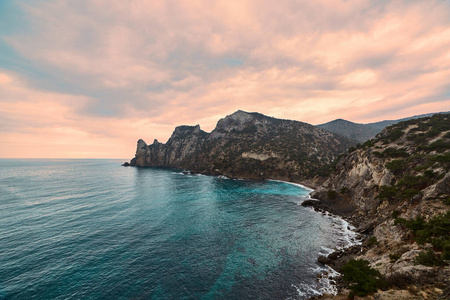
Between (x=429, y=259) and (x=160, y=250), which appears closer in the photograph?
(x=429, y=259)

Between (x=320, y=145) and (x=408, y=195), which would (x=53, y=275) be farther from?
(x=320, y=145)

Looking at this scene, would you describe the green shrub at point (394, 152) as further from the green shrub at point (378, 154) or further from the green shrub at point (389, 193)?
the green shrub at point (389, 193)

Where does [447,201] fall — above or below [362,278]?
above

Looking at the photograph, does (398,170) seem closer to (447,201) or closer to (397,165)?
(397,165)

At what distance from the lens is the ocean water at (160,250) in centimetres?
2684

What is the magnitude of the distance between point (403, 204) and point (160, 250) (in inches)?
2063

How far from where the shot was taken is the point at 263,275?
30203mm

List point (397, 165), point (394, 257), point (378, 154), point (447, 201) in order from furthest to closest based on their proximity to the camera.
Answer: point (378, 154) → point (397, 165) → point (447, 201) → point (394, 257)

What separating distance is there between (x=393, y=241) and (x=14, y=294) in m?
59.3

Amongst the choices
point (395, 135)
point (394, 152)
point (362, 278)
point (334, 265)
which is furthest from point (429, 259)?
point (395, 135)

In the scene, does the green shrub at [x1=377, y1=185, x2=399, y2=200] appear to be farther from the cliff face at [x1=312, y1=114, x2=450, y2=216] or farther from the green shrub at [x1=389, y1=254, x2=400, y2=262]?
the green shrub at [x1=389, y1=254, x2=400, y2=262]

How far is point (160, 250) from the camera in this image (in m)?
37.4

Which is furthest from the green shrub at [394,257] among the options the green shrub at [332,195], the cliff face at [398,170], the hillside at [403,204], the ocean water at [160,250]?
the green shrub at [332,195]

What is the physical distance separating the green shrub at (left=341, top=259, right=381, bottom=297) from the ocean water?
433 centimetres
